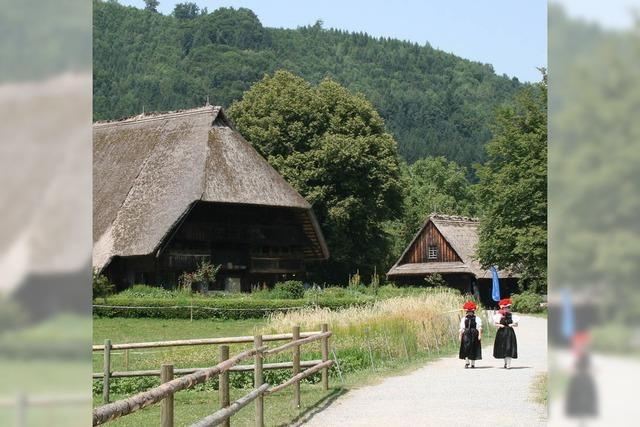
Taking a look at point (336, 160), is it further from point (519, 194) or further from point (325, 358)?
point (325, 358)

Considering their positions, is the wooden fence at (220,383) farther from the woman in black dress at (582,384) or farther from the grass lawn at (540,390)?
the grass lawn at (540,390)

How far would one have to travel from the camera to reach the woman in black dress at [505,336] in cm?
1658

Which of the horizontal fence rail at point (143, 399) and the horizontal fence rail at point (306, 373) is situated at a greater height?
the horizontal fence rail at point (143, 399)

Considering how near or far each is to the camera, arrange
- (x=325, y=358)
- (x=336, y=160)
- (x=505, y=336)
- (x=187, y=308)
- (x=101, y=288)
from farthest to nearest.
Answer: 1. (x=336, y=160)
2. (x=101, y=288)
3. (x=187, y=308)
4. (x=505, y=336)
5. (x=325, y=358)

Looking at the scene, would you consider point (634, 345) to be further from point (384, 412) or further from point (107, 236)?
point (107, 236)

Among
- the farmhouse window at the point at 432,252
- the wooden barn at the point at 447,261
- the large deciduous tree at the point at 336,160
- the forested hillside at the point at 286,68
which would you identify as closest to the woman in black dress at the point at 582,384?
the large deciduous tree at the point at 336,160

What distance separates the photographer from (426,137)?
358 ft

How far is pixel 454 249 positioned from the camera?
5138 centimetres

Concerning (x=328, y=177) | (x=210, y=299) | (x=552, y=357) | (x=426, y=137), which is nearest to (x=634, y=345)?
(x=552, y=357)

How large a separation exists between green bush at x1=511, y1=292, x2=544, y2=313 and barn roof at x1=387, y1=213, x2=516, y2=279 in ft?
31.5

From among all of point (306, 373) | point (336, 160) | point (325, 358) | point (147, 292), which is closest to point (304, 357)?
point (325, 358)

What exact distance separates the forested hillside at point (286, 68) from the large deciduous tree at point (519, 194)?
2251 inches

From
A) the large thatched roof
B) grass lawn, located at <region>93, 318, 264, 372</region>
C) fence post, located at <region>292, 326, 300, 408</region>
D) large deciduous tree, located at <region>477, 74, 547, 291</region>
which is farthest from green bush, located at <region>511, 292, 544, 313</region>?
fence post, located at <region>292, 326, 300, 408</region>

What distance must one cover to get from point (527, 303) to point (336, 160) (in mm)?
11908
